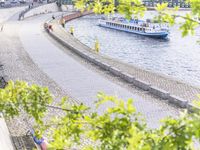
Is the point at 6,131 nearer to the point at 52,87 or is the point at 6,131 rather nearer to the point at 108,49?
the point at 52,87

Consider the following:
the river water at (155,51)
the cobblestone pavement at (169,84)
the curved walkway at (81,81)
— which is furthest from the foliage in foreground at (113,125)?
the river water at (155,51)

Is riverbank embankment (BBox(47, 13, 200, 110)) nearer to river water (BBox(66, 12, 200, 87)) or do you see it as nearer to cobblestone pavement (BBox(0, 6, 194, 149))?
cobblestone pavement (BBox(0, 6, 194, 149))

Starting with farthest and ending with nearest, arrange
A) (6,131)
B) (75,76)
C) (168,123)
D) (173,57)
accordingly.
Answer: (173,57) → (75,76) → (6,131) → (168,123)

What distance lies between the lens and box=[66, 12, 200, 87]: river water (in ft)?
138

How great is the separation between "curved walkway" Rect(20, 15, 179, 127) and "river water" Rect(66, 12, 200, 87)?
931 cm

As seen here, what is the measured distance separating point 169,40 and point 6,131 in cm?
5273

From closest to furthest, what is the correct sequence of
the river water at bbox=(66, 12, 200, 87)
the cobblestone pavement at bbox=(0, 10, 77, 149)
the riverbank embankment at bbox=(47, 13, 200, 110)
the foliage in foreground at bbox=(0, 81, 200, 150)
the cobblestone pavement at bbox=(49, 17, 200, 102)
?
1. the foliage in foreground at bbox=(0, 81, 200, 150)
2. the cobblestone pavement at bbox=(0, 10, 77, 149)
3. the riverbank embankment at bbox=(47, 13, 200, 110)
4. the cobblestone pavement at bbox=(49, 17, 200, 102)
5. the river water at bbox=(66, 12, 200, 87)

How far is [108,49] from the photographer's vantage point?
2218 inches

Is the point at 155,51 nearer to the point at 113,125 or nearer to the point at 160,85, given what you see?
the point at 160,85

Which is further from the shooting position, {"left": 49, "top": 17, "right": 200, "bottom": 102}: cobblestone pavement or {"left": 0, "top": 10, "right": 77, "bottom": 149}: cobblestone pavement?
{"left": 49, "top": 17, "right": 200, "bottom": 102}: cobblestone pavement

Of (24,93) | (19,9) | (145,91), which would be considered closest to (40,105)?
(24,93)

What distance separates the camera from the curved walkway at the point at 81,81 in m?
20.6

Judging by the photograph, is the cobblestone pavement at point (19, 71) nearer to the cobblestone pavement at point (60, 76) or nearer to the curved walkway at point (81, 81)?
the cobblestone pavement at point (60, 76)

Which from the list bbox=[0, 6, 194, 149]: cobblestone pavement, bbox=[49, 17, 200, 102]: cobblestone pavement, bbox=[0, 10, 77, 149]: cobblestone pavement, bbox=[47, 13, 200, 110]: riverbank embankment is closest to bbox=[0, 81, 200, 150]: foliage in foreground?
bbox=[0, 10, 77, 149]: cobblestone pavement
